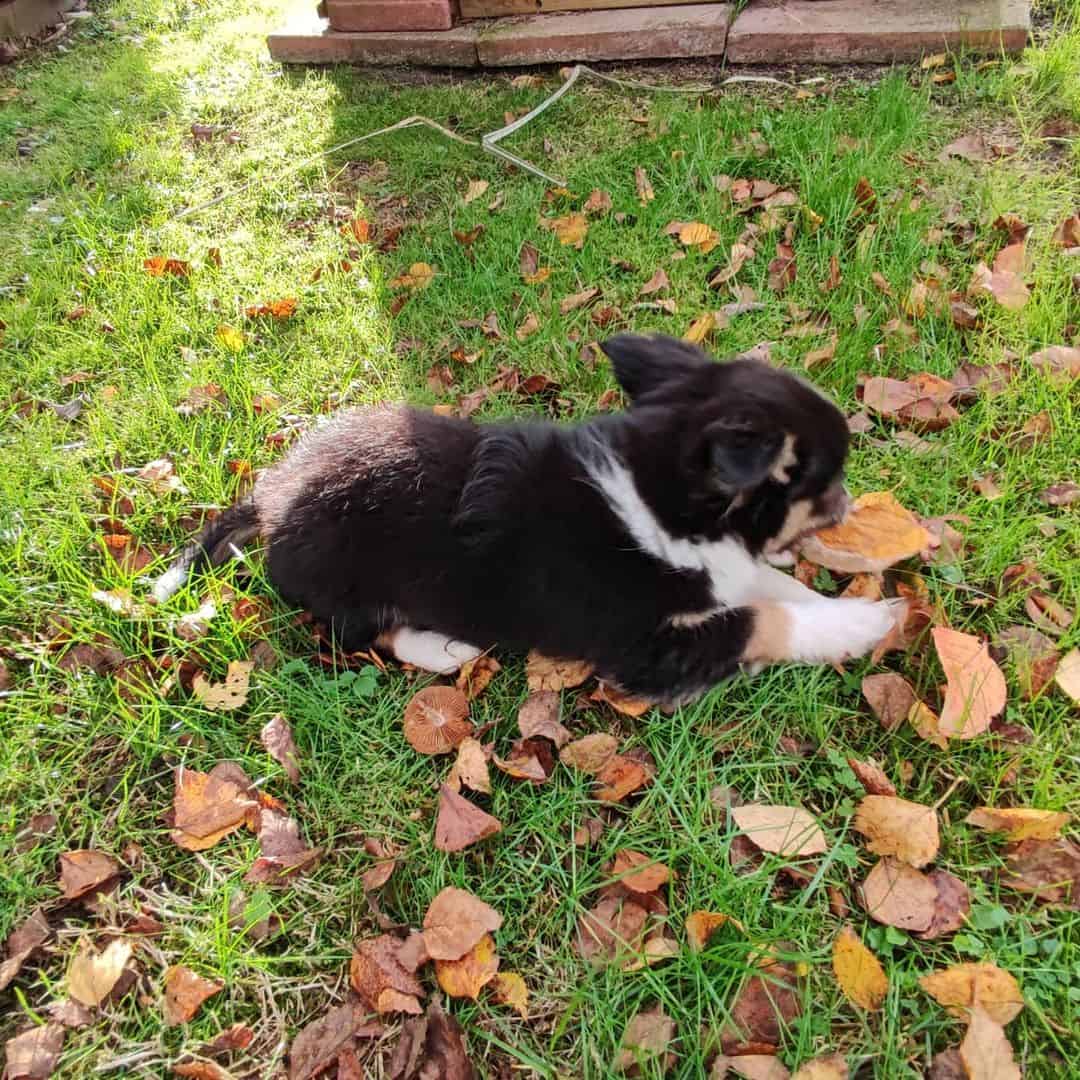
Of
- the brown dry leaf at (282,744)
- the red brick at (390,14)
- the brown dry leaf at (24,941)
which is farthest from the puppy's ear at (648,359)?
the red brick at (390,14)

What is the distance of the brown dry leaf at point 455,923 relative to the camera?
183 centimetres

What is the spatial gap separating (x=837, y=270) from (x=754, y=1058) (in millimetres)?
2778

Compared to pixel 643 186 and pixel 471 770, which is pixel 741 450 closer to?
pixel 471 770

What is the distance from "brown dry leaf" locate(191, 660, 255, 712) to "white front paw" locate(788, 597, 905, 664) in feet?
5.33

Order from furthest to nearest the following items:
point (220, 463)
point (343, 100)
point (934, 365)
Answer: point (343, 100) < point (220, 463) < point (934, 365)

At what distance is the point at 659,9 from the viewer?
189 inches

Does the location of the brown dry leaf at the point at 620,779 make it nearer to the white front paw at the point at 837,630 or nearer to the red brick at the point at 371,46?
the white front paw at the point at 837,630

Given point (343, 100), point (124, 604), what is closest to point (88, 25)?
point (343, 100)

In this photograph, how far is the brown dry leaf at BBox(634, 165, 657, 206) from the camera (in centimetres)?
386

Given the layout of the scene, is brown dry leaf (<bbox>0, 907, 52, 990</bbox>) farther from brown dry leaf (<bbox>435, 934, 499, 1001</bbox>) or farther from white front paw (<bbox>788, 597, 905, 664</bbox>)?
white front paw (<bbox>788, 597, 905, 664</bbox>)

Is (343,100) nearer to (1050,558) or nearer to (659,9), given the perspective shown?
(659,9)

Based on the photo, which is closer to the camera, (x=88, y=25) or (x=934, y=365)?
(x=934, y=365)

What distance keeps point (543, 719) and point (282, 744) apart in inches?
29.9

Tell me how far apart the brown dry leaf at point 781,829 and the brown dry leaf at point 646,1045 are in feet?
1.46
